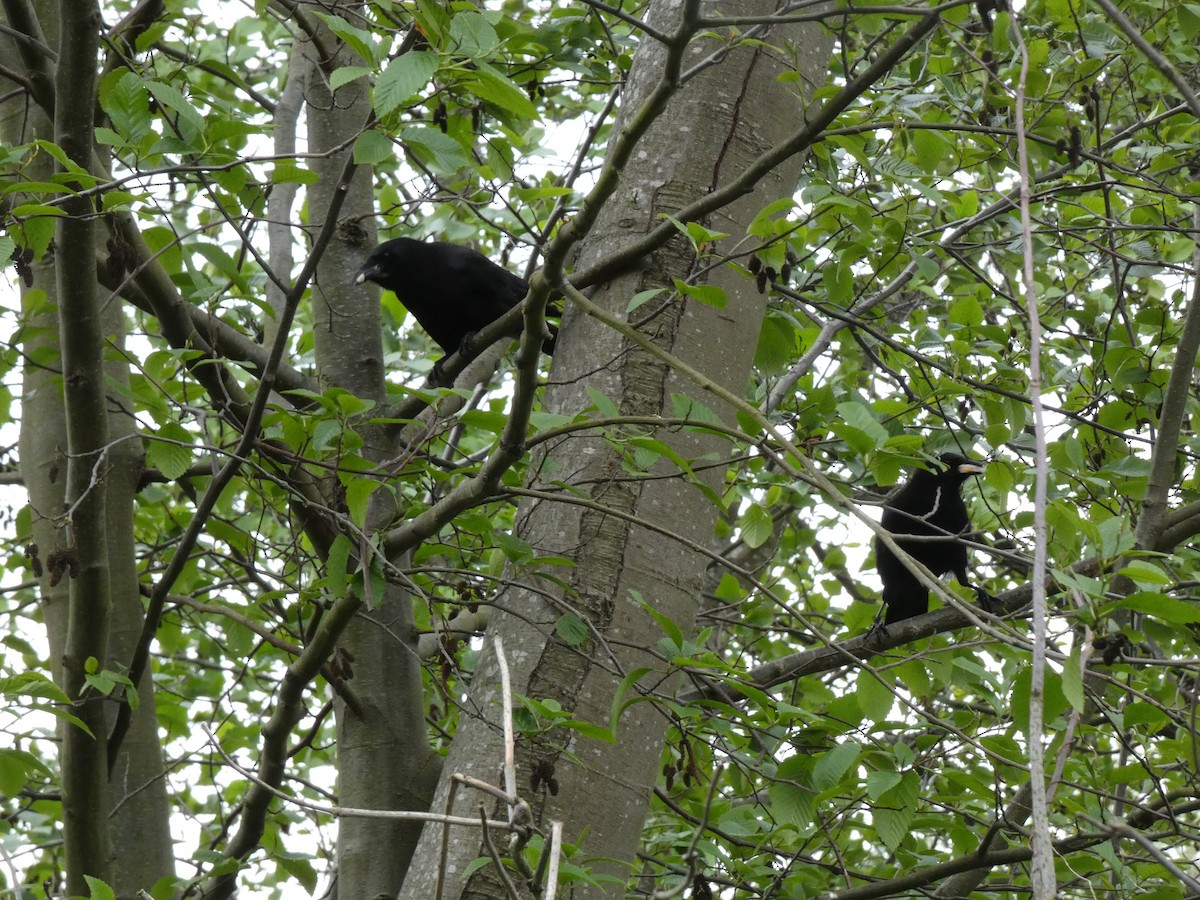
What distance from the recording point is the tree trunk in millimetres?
2605

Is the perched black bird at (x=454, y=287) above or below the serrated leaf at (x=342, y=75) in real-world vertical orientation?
above

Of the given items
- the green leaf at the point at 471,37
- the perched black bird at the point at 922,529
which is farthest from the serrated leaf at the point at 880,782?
the perched black bird at the point at 922,529

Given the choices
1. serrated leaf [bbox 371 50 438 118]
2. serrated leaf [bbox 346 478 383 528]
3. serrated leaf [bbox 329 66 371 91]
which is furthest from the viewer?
serrated leaf [bbox 346 478 383 528]

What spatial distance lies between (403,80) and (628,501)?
3.73 feet

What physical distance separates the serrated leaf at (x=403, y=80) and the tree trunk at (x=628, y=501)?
25.0 inches

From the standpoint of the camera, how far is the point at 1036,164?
4.42 m

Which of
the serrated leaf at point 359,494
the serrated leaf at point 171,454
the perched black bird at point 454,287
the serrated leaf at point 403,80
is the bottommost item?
the serrated leaf at point 359,494

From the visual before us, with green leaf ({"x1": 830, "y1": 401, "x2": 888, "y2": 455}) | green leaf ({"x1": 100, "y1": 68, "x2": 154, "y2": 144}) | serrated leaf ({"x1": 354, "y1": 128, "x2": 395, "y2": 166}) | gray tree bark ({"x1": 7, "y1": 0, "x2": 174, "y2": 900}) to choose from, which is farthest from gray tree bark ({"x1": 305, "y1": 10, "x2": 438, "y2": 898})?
green leaf ({"x1": 830, "y1": 401, "x2": 888, "y2": 455})

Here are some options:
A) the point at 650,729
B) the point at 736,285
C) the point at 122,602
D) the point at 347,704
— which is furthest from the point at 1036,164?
the point at 122,602

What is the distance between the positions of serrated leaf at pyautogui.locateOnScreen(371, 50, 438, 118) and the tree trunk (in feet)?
2.08

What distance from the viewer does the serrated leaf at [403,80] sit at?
2.03 metres

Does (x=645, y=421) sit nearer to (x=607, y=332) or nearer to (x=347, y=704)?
(x=607, y=332)

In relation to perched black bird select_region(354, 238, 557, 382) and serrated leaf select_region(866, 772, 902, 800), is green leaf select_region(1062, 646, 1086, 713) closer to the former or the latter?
Answer: serrated leaf select_region(866, 772, 902, 800)

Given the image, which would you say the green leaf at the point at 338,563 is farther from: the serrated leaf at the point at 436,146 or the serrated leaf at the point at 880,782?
the serrated leaf at the point at 880,782
